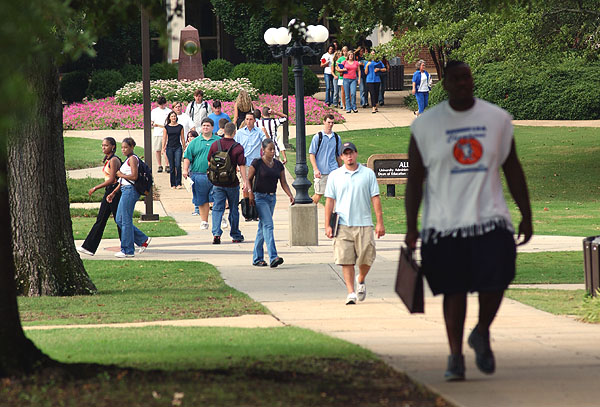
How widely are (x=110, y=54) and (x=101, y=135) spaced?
11.4 metres

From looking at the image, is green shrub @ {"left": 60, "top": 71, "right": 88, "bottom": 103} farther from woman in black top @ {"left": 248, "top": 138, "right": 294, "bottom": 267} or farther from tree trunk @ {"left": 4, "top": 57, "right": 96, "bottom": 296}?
tree trunk @ {"left": 4, "top": 57, "right": 96, "bottom": 296}

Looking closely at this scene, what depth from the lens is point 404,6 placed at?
1942 centimetres

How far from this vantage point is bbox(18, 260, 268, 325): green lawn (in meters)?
10.4

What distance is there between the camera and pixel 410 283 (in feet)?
20.1

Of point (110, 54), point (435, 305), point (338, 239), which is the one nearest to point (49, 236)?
point (338, 239)

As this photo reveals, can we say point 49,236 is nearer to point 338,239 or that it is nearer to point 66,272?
point 66,272


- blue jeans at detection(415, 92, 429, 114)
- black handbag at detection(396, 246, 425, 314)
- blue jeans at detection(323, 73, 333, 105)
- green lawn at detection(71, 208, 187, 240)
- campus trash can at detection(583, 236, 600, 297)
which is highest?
blue jeans at detection(323, 73, 333, 105)

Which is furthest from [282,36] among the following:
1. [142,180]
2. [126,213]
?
[126,213]

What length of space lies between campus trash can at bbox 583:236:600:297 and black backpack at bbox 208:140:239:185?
21.7 ft

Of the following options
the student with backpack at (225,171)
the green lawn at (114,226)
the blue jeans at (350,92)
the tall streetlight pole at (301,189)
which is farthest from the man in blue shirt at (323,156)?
the blue jeans at (350,92)

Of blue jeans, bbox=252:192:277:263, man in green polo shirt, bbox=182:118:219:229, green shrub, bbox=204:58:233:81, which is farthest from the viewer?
green shrub, bbox=204:58:233:81

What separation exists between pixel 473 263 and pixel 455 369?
0.61 m

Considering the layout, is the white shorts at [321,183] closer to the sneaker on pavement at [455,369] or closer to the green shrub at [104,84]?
the sneaker on pavement at [455,369]

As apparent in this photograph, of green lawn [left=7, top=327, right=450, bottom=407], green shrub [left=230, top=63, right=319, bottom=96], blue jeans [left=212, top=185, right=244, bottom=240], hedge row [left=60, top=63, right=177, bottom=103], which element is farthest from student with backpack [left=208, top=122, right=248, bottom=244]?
hedge row [left=60, top=63, right=177, bottom=103]
